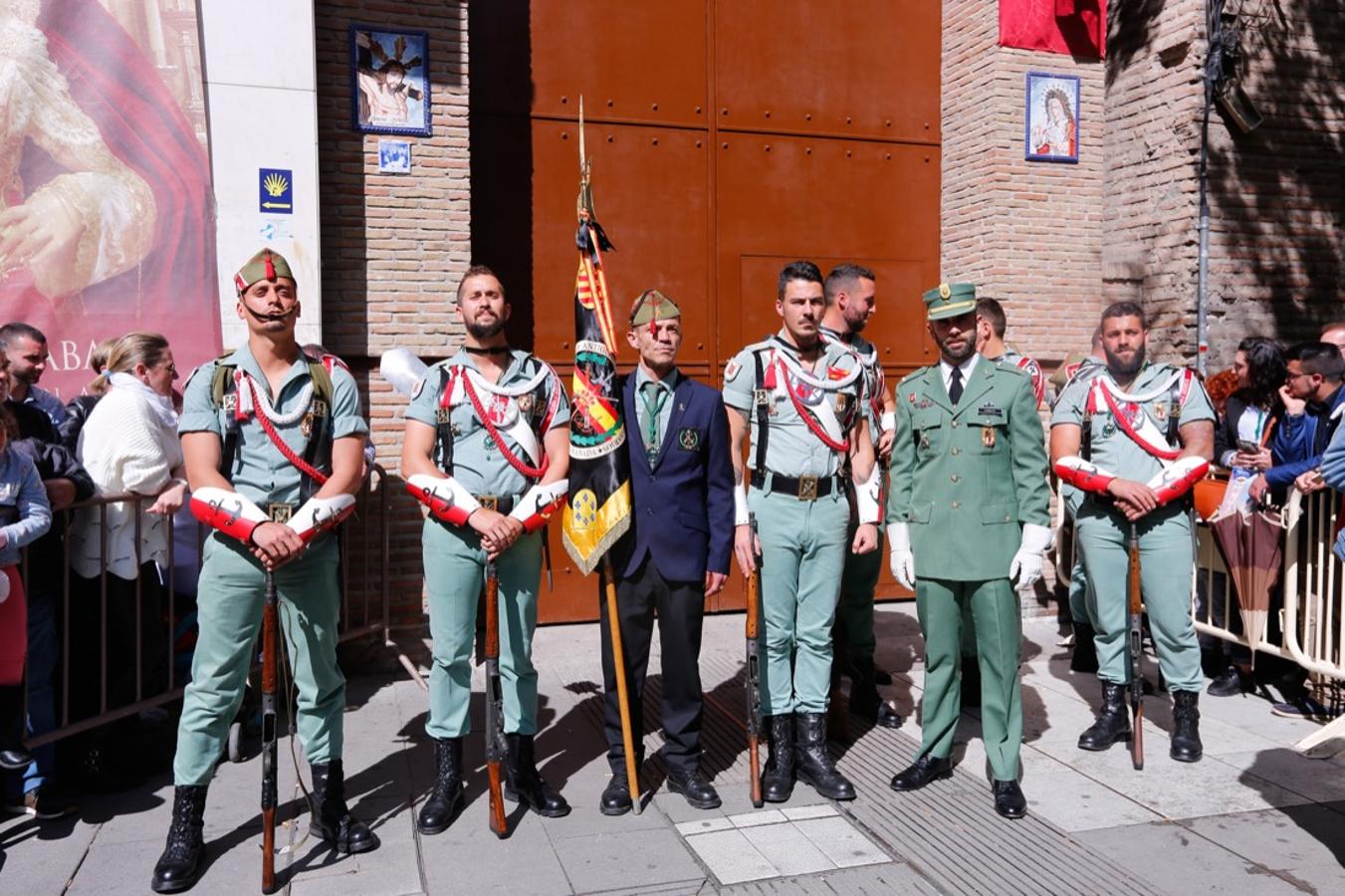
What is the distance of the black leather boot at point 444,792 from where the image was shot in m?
4.48

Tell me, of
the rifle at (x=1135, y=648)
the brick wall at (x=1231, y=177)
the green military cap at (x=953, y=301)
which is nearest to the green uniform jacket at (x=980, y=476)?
the green military cap at (x=953, y=301)

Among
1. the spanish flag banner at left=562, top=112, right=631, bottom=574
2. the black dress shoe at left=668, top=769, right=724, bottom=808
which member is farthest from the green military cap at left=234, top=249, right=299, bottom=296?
the black dress shoe at left=668, top=769, right=724, bottom=808

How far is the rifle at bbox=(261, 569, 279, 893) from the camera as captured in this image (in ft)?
13.0

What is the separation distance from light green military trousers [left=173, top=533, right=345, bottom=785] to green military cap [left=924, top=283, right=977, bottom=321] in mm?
2791

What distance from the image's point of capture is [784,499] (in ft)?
16.3

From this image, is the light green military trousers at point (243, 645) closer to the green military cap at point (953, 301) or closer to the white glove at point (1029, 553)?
the green military cap at point (953, 301)

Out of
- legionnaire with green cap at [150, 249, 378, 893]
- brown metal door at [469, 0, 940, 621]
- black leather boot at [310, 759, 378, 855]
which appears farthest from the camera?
brown metal door at [469, 0, 940, 621]

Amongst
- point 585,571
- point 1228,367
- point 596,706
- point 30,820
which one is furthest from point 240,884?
point 1228,367

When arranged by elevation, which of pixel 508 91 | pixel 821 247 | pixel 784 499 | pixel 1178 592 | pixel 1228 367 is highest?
pixel 508 91

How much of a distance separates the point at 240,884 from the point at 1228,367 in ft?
26.4

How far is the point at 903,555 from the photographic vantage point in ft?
16.5

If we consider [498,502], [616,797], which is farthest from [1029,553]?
[498,502]

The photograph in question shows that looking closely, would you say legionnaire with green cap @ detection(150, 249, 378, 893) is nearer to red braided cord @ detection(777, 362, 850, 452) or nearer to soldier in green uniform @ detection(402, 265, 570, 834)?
soldier in green uniform @ detection(402, 265, 570, 834)

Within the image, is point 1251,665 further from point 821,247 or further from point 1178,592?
point 821,247
